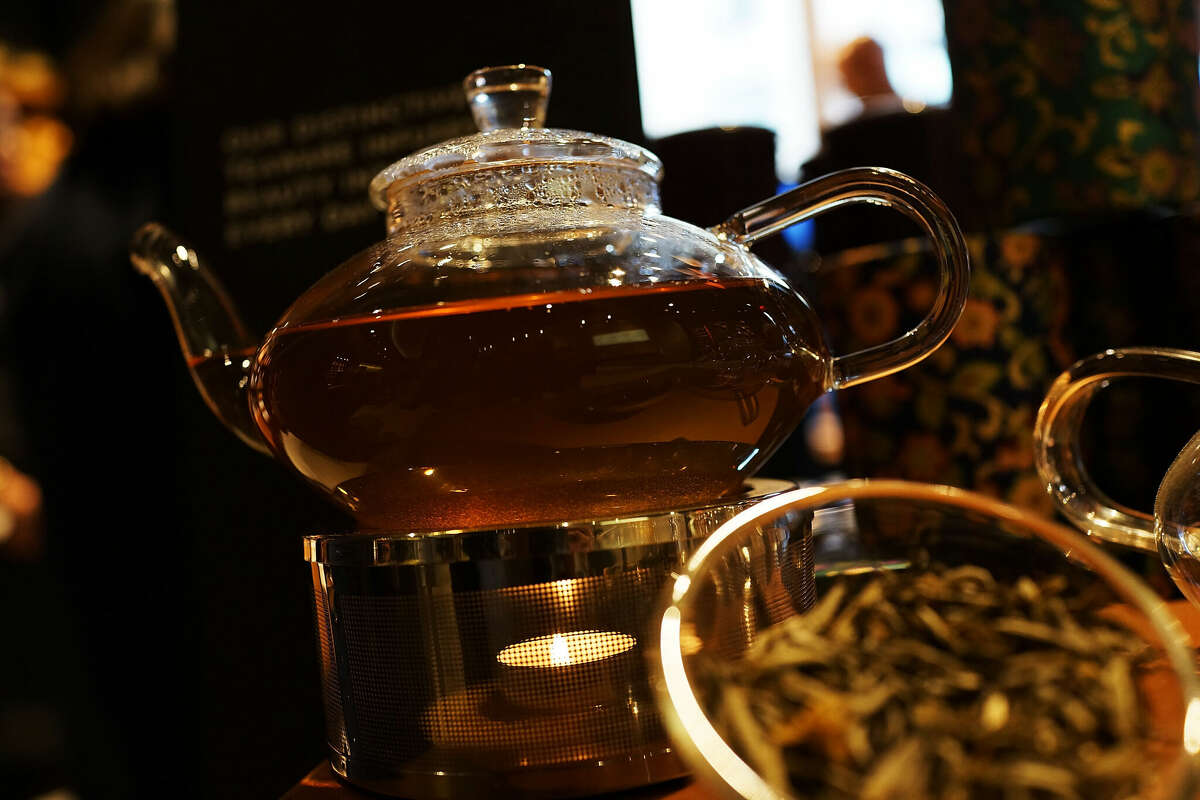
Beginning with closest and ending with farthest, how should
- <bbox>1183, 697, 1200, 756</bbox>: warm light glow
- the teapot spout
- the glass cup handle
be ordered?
<bbox>1183, 697, 1200, 756</bbox>: warm light glow, the glass cup handle, the teapot spout

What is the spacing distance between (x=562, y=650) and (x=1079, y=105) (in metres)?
0.84

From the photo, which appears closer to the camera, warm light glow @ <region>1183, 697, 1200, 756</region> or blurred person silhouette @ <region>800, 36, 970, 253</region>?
warm light glow @ <region>1183, 697, 1200, 756</region>

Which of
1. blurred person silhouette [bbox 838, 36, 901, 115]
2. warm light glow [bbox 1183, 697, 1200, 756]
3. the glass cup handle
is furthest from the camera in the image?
blurred person silhouette [bbox 838, 36, 901, 115]

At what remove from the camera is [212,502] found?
1.32m

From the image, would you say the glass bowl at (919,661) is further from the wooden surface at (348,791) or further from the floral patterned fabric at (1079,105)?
the floral patterned fabric at (1079,105)

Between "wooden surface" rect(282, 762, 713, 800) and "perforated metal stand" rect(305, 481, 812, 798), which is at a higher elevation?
"perforated metal stand" rect(305, 481, 812, 798)

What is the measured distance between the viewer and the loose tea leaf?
325mm

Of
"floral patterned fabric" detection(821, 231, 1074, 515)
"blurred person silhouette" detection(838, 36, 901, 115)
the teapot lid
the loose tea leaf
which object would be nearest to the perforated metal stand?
the loose tea leaf

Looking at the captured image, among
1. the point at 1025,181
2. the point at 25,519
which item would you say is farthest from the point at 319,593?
the point at 25,519

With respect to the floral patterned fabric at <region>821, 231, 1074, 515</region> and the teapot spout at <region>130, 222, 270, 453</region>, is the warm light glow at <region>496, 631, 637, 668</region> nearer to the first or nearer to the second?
the teapot spout at <region>130, 222, 270, 453</region>

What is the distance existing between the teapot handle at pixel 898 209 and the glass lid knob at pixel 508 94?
154 millimetres

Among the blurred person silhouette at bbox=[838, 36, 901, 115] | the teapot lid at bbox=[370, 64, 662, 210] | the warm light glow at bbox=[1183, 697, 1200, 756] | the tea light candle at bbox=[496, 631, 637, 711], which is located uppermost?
the blurred person silhouette at bbox=[838, 36, 901, 115]

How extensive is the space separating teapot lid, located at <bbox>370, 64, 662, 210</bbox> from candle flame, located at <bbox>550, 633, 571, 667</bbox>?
0.87 ft

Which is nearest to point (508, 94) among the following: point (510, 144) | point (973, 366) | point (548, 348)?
point (510, 144)
